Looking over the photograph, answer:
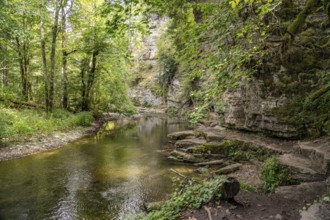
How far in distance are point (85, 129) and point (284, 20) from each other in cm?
1311

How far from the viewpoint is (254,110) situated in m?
10.4

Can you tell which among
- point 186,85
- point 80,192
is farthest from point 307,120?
point 186,85

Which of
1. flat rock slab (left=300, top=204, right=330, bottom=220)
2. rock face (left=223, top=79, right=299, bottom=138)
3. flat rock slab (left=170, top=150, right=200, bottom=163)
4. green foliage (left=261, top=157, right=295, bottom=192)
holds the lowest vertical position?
flat rock slab (left=170, top=150, right=200, bottom=163)

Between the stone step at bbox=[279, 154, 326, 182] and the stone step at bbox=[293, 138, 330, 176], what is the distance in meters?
0.12

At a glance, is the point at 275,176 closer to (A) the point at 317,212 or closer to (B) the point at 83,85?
(A) the point at 317,212

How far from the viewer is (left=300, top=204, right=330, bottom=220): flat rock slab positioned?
13.5ft

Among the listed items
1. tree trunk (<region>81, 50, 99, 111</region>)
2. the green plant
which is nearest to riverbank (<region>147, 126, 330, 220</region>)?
the green plant

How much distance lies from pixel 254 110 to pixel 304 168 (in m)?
4.10

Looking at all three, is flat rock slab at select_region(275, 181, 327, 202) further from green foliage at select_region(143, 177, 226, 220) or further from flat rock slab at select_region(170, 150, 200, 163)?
flat rock slab at select_region(170, 150, 200, 163)

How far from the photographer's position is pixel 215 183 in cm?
540

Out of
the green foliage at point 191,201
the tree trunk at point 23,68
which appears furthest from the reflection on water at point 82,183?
the tree trunk at point 23,68

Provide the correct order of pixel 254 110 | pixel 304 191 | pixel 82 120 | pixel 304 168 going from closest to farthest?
pixel 304 191
pixel 304 168
pixel 254 110
pixel 82 120

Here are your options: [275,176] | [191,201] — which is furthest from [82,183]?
[275,176]

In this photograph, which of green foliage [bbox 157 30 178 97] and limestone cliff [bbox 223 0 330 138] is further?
green foliage [bbox 157 30 178 97]
